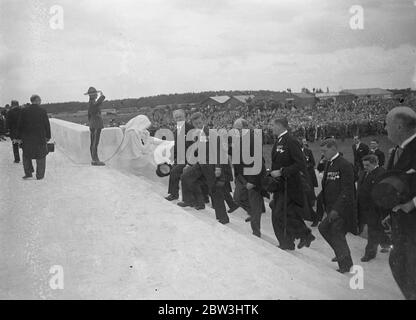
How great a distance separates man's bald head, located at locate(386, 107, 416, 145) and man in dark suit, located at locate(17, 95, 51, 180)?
5399 mm

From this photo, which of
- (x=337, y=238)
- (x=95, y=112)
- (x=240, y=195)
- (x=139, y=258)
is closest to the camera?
(x=139, y=258)

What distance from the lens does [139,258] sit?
3.54 metres

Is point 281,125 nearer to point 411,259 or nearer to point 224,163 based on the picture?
point 224,163

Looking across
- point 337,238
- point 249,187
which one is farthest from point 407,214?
point 249,187

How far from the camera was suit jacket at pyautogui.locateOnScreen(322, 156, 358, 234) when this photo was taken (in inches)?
197

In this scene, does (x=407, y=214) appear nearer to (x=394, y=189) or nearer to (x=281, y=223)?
(x=394, y=189)

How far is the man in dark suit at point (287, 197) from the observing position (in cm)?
531

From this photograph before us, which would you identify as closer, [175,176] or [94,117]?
[175,176]

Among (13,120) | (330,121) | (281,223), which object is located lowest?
(281,223)

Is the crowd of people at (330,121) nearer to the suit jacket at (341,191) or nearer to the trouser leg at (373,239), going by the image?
the trouser leg at (373,239)

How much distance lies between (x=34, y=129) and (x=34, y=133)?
7 cm

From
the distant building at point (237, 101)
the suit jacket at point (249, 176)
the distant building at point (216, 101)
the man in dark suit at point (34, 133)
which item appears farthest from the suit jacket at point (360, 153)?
the distant building at point (237, 101)

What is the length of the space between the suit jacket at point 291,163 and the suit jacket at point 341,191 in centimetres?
30

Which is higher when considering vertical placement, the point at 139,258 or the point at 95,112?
the point at 95,112
